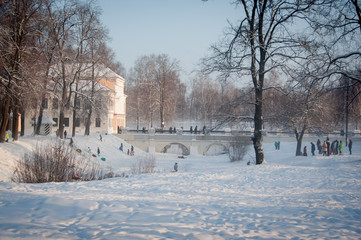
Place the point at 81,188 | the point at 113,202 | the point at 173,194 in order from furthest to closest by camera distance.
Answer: the point at 81,188 < the point at 173,194 < the point at 113,202

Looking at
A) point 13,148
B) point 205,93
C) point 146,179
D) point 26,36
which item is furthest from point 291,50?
point 205,93

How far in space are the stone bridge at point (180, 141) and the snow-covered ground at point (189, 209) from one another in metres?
27.8

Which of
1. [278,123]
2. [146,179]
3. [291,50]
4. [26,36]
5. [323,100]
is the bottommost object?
[146,179]

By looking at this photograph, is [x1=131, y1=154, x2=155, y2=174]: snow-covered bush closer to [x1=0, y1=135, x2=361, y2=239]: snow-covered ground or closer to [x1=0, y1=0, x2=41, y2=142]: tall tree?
[x1=0, y1=135, x2=361, y2=239]: snow-covered ground

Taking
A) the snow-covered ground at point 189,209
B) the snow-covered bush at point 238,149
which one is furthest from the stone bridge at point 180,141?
the snow-covered ground at point 189,209

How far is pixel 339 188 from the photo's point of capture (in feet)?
27.2

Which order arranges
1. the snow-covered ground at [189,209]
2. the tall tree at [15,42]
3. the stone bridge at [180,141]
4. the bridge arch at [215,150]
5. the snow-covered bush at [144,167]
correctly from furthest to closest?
the bridge arch at [215,150], the stone bridge at [180,141], the tall tree at [15,42], the snow-covered bush at [144,167], the snow-covered ground at [189,209]

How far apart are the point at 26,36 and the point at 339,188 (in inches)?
743

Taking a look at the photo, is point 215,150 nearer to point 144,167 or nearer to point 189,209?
point 144,167

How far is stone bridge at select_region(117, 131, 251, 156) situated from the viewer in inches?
1489

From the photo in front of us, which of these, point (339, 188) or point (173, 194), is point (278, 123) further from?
point (173, 194)

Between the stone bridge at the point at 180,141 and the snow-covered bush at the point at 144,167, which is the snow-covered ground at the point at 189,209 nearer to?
the snow-covered bush at the point at 144,167

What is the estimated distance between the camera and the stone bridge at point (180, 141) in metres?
37.8

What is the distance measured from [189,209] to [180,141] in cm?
3246
